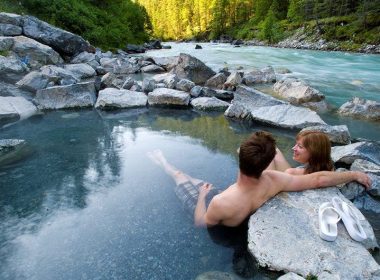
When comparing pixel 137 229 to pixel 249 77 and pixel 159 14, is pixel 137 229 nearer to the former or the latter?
pixel 249 77

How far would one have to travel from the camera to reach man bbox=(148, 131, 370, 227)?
3471 mm

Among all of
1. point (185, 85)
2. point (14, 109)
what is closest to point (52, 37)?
point (185, 85)

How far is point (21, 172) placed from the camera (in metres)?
5.43

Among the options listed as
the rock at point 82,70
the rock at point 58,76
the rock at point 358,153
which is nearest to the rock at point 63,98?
the rock at point 58,76

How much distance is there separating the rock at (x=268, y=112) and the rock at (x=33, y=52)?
9.91m

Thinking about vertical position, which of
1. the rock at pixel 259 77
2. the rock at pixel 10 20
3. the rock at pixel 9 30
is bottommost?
Result: the rock at pixel 259 77

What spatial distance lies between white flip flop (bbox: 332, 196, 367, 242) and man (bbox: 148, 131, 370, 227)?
40 cm

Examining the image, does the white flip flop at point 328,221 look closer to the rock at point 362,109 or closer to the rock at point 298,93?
the rock at point 362,109

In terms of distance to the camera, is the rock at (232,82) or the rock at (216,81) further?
the rock at (216,81)

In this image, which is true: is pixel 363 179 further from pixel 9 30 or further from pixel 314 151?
pixel 9 30

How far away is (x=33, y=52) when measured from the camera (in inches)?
597

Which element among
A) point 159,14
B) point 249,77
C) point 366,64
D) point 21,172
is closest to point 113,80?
point 249,77

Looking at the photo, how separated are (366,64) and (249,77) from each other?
1067cm

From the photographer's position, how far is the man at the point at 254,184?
3.47 meters
